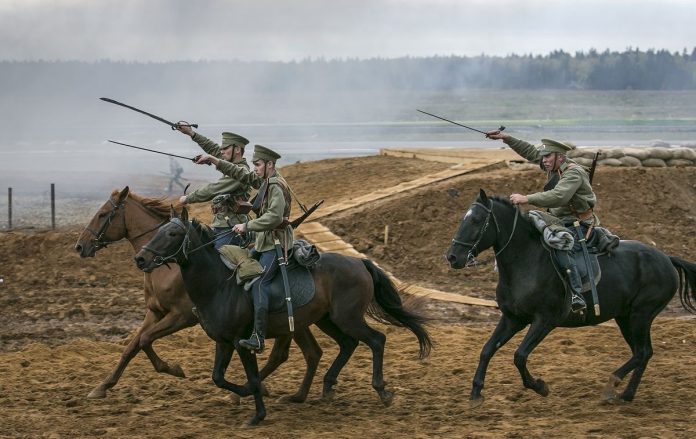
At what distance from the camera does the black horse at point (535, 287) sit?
11281 mm

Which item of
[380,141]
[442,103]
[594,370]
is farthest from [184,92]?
[594,370]

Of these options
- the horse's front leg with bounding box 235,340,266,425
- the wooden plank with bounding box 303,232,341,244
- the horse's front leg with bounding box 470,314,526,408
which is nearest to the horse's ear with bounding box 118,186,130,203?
the horse's front leg with bounding box 235,340,266,425

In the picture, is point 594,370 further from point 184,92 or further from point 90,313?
point 184,92

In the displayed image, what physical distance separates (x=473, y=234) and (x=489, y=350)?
1.13 metres

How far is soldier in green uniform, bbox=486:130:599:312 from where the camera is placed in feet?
37.4

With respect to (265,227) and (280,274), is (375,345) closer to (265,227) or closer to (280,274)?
(280,274)

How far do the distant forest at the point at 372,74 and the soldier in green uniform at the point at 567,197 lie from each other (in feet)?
214

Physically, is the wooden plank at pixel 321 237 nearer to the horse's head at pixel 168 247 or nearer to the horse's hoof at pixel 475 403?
the horse's hoof at pixel 475 403

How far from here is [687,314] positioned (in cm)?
1686

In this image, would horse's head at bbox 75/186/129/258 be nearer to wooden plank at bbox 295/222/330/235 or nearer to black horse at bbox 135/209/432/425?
black horse at bbox 135/209/432/425

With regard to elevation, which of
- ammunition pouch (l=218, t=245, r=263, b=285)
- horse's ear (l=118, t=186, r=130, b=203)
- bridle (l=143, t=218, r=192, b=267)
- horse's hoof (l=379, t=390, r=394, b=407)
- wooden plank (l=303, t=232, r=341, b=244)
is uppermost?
horse's ear (l=118, t=186, r=130, b=203)

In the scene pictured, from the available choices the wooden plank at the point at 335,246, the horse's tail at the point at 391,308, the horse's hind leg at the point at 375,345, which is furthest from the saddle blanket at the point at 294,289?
the wooden plank at the point at 335,246

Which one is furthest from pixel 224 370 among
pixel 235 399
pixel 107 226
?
pixel 107 226

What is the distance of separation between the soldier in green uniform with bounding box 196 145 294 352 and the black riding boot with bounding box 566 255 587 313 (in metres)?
2.66
